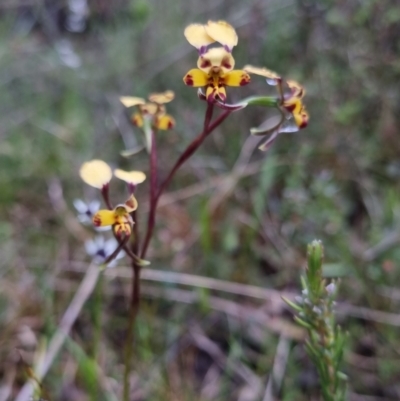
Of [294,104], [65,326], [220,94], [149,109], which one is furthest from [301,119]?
[65,326]

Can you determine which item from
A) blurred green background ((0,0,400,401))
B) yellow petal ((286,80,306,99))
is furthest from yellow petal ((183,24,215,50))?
blurred green background ((0,0,400,401))

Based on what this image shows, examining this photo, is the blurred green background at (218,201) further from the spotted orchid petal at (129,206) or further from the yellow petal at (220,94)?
the yellow petal at (220,94)

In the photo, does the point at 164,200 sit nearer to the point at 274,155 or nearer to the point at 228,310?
the point at 274,155

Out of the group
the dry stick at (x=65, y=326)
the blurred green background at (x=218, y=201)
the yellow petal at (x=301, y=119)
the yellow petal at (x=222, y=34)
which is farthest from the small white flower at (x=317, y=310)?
the dry stick at (x=65, y=326)

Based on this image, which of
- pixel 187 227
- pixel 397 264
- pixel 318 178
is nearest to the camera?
pixel 397 264

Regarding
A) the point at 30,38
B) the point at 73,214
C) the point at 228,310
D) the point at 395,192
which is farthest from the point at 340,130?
the point at 30,38

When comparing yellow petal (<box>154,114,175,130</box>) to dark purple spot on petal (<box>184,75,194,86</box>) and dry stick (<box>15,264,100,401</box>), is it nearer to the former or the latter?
dark purple spot on petal (<box>184,75,194,86</box>)
